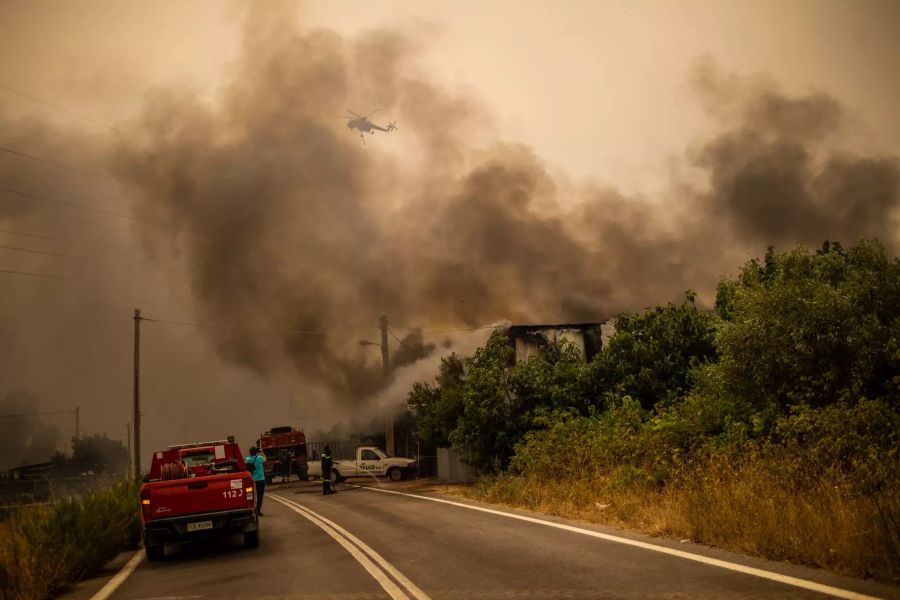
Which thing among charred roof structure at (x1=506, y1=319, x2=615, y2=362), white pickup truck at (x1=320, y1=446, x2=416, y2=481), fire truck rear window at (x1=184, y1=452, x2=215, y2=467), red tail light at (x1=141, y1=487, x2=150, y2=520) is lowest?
white pickup truck at (x1=320, y1=446, x2=416, y2=481)

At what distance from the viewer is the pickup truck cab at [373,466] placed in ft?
115

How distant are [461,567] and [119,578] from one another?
5254 mm

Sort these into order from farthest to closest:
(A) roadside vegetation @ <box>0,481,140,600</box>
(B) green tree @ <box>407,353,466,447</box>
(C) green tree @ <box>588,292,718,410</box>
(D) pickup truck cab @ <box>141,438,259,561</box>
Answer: (B) green tree @ <box>407,353,466,447</box>, (C) green tree @ <box>588,292,718,410</box>, (D) pickup truck cab @ <box>141,438,259,561</box>, (A) roadside vegetation @ <box>0,481,140,600</box>

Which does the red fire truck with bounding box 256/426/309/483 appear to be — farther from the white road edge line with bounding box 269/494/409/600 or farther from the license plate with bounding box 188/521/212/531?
the license plate with bounding box 188/521/212/531

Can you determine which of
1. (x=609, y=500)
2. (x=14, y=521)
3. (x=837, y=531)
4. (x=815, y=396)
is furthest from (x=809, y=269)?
(x=14, y=521)

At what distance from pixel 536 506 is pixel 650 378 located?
7413 mm

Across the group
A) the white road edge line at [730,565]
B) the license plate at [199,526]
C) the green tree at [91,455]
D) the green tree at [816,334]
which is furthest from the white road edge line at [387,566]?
the green tree at [91,455]

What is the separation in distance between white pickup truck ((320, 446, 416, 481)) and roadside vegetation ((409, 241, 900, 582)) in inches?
492

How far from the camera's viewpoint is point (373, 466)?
116 ft

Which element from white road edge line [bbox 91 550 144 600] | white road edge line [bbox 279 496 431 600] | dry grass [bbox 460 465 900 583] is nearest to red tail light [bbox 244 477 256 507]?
white road edge line [bbox 279 496 431 600]

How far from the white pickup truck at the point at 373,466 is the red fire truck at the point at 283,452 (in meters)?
5.48

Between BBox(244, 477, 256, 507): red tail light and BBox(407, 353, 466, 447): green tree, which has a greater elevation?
BBox(407, 353, 466, 447): green tree

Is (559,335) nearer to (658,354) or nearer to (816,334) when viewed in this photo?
(658,354)

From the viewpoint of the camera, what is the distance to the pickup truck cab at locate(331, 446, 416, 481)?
115 feet
